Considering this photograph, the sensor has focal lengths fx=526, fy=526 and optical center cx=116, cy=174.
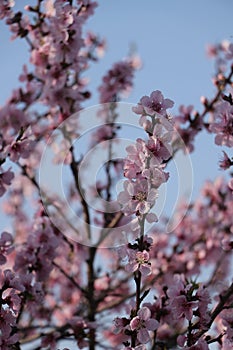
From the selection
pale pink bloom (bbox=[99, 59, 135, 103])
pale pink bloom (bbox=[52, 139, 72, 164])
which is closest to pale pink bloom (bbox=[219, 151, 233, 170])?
pale pink bloom (bbox=[52, 139, 72, 164])

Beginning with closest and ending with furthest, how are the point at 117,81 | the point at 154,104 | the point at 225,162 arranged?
the point at 154,104
the point at 225,162
the point at 117,81

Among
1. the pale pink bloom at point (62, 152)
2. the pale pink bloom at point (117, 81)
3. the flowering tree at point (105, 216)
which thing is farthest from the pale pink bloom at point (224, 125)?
the pale pink bloom at point (117, 81)

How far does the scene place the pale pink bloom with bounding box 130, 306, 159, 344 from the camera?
2.64 m

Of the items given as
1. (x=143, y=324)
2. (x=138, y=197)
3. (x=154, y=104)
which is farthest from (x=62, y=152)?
(x=143, y=324)

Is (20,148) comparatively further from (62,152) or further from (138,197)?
(138,197)

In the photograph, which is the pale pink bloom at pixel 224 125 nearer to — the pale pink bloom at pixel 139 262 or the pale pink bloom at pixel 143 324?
the pale pink bloom at pixel 139 262

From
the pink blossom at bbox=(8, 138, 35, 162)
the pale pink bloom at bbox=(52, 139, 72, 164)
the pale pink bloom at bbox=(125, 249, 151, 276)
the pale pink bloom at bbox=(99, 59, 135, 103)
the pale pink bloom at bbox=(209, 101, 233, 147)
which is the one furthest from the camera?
the pale pink bloom at bbox=(99, 59, 135, 103)

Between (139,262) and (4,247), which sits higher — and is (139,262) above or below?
below

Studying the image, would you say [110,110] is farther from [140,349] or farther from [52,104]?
[140,349]

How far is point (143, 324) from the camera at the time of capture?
2.68 m

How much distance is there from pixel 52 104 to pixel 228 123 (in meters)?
2.25

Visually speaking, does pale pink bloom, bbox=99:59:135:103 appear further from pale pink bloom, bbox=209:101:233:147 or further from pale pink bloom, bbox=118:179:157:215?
pale pink bloom, bbox=118:179:157:215

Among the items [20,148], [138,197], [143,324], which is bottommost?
[143,324]

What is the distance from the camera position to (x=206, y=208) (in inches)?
323
